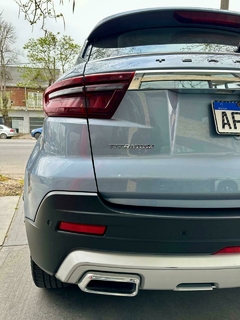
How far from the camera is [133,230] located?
3.97 feet

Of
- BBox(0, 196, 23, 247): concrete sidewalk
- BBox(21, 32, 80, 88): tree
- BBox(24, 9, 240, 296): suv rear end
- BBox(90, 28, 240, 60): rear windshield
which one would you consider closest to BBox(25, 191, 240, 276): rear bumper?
BBox(24, 9, 240, 296): suv rear end

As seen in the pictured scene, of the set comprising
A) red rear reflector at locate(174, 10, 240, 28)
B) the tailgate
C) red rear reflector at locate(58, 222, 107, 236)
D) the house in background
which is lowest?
the house in background

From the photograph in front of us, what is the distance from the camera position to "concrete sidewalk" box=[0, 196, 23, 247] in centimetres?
296

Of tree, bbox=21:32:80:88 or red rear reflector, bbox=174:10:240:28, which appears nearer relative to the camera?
red rear reflector, bbox=174:10:240:28

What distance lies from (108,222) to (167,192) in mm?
302

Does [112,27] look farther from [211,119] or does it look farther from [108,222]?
[108,222]

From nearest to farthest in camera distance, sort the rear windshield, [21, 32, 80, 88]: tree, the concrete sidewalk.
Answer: the rear windshield < the concrete sidewalk < [21, 32, 80, 88]: tree

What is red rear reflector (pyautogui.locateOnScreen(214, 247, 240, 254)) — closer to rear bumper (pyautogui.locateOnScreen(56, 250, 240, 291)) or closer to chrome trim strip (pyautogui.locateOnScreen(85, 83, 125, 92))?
rear bumper (pyautogui.locateOnScreen(56, 250, 240, 291))

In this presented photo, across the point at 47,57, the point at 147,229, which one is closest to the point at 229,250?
the point at 147,229

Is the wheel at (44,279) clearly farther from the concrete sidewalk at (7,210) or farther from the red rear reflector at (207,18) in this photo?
the red rear reflector at (207,18)

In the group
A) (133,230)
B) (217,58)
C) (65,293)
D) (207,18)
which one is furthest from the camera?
(65,293)

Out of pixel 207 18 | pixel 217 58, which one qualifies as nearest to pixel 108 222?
pixel 217 58

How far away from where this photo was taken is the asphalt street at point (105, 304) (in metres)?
1.71

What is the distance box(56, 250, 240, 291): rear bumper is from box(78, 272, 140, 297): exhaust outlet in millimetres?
24
